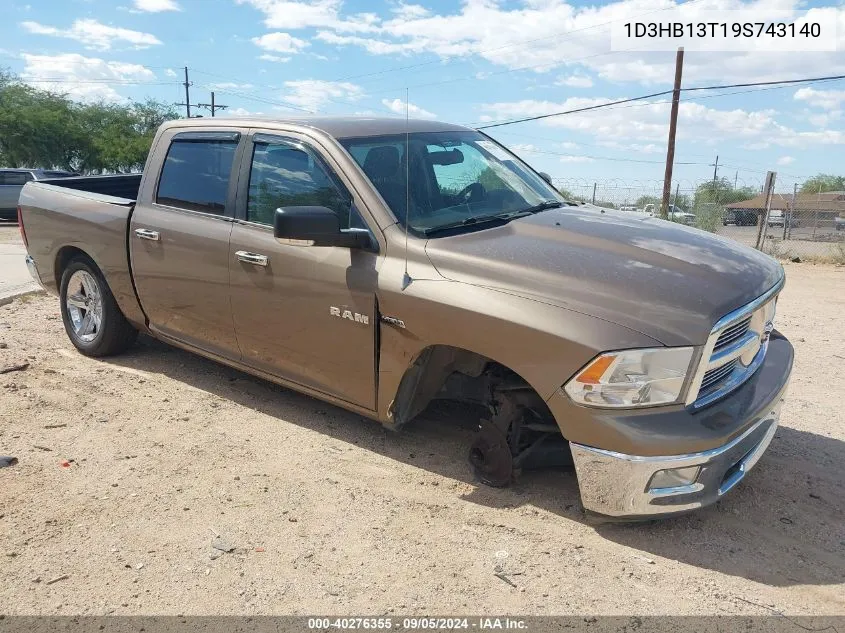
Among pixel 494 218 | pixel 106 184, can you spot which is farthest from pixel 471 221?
pixel 106 184

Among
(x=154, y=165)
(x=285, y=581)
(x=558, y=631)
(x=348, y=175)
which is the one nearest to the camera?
(x=558, y=631)

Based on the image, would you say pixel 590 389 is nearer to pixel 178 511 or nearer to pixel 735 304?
pixel 735 304

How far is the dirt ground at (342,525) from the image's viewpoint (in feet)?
9.52

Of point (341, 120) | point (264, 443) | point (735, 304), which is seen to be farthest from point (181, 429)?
point (735, 304)

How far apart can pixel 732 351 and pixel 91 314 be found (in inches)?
193

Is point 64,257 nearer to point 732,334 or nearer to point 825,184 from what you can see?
point 732,334

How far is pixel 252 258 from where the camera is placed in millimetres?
4285

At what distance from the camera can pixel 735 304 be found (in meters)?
3.18

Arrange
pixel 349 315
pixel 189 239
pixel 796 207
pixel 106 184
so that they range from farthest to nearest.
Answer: pixel 796 207 → pixel 106 184 → pixel 189 239 → pixel 349 315

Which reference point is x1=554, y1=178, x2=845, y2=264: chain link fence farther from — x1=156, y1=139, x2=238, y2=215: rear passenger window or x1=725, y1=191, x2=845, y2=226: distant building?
Answer: x1=156, y1=139, x2=238, y2=215: rear passenger window

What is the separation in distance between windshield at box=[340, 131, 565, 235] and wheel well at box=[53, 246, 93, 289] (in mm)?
2872

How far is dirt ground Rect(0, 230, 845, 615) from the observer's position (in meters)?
2.90

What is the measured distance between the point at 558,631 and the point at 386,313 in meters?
1.70

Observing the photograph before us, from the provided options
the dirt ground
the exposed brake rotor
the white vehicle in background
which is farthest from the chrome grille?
the white vehicle in background
